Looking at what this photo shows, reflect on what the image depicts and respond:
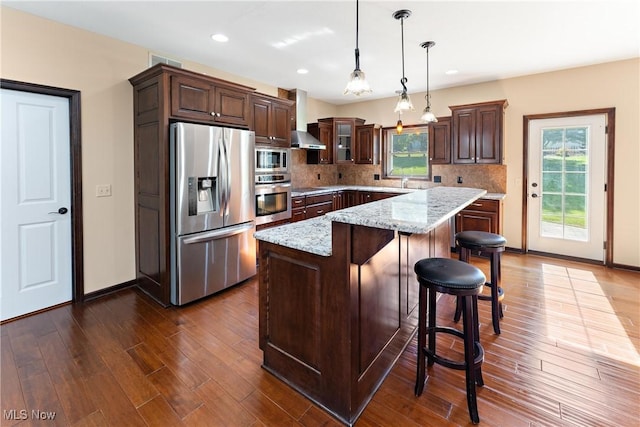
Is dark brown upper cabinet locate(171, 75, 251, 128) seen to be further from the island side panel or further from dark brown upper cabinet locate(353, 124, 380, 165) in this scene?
dark brown upper cabinet locate(353, 124, 380, 165)

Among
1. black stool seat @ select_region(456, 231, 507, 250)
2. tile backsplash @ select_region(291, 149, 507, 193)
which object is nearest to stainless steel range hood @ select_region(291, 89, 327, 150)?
tile backsplash @ select_region(291, 149, 507, 193)

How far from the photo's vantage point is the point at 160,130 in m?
3.05

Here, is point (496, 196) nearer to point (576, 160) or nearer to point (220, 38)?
point (576, 160)

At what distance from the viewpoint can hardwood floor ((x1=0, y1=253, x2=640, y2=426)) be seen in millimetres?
1746

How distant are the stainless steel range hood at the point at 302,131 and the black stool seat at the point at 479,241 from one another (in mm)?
3218

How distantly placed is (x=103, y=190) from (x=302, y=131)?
127 inches

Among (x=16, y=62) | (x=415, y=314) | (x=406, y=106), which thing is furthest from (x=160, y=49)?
(x=415, y=314)

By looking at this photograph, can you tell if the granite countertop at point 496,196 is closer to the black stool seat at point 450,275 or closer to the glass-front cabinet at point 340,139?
the glass-front cabinet at point 340,139

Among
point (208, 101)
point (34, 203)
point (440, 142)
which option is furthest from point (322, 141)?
point (34, 203)

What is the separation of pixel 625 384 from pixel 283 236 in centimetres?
235

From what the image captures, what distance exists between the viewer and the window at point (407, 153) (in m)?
5.89

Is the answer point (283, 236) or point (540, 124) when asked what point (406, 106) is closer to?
point (283, 236)

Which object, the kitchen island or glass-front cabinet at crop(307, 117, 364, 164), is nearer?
the kitchen island

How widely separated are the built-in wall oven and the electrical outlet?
1596 mm
